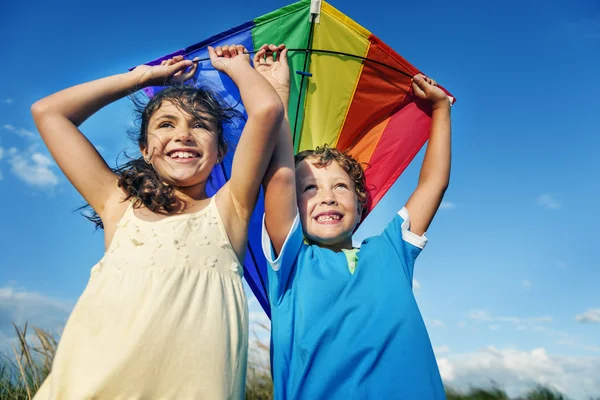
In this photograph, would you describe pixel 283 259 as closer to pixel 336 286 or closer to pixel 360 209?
pixel 336 286

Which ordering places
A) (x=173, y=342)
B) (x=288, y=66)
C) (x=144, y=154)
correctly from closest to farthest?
(x=173, y=342) → (x=144, y=154) → (x=288, y=66)

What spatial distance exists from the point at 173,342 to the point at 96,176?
3.24 feet

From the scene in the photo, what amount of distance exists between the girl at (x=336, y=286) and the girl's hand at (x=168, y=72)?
16.2 inches

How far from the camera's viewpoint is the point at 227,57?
275 centimetres

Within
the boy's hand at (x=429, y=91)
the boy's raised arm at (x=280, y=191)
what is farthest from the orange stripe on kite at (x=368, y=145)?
the boy's raised arm at (x=280, y=191)

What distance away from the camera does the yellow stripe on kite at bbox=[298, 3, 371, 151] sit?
9.79 ft

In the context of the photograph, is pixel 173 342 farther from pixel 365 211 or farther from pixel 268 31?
pixel 268 31

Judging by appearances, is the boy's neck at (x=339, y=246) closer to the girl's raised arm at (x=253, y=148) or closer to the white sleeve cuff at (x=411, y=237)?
the white sleeve cuff at (x=411, y=237)

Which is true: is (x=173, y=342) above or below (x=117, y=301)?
below

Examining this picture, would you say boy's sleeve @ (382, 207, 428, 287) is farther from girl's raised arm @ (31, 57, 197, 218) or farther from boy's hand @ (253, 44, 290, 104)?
girl's raised arm @ (31, 57, 197, 218)

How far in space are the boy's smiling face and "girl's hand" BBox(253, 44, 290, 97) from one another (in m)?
0.48

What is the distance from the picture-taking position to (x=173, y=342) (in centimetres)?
182

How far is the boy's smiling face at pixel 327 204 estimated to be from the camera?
2545mm

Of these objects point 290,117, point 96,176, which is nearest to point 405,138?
point 290,117
